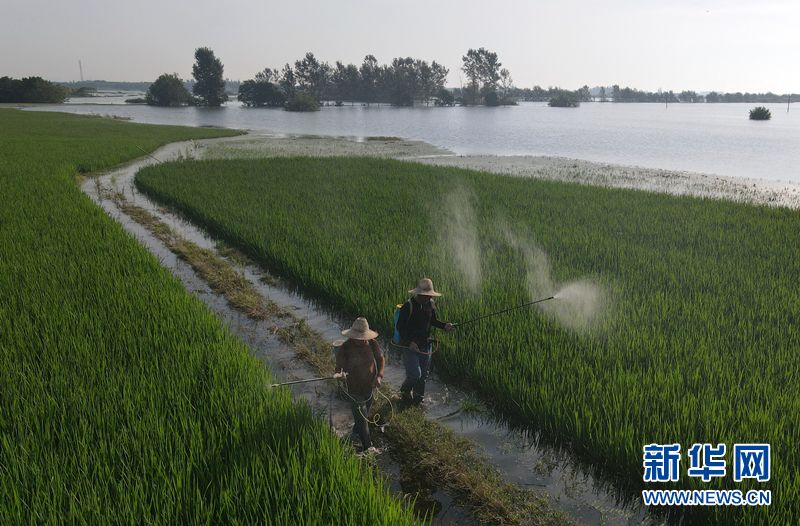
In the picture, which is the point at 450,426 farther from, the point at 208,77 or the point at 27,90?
the point at 208,77

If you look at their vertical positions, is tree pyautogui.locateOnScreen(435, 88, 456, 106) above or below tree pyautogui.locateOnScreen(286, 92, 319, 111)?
above

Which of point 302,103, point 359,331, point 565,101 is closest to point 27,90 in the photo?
point 302,103

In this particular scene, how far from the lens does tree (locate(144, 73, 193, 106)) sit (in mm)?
95062

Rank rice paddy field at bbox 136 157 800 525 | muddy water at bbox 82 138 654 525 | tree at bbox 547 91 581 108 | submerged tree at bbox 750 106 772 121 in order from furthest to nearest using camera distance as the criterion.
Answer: tree at bbox 547 91 581 108 < submerged tree at bbox 750 106 772 121 < rice paddy field at bbox 136 157 800 525 < muddy water at bbox 82 138 654 525

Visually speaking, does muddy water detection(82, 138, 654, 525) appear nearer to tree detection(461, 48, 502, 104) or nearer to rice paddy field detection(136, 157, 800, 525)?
→ rice paddy field detection(136, 157, 800, 525)

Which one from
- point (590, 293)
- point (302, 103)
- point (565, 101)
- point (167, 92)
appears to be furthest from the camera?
point (565, 101)

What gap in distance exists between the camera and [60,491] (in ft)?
8.82

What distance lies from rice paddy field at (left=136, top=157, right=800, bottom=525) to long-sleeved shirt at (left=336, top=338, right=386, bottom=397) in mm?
1254

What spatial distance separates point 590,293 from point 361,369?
4026mm

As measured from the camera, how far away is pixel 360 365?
3723 millimetres

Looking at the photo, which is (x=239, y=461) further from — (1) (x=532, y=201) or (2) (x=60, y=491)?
(1) (x=532, y=201)

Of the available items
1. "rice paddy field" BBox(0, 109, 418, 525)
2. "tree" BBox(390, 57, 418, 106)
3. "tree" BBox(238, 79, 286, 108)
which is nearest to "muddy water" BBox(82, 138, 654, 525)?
"rice paddy field" BBox(0, 109, 418, 525)

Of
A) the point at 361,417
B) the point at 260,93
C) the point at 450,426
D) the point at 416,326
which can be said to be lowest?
the point at 450,426

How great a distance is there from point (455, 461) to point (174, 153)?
2473 cm
